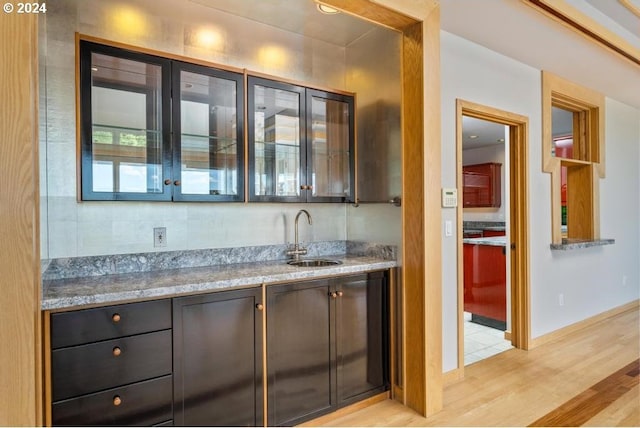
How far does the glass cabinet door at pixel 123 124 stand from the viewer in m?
1.91

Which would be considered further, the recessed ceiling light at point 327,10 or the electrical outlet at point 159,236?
the recessed ceiling light at point 327,10

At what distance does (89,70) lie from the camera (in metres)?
1.91

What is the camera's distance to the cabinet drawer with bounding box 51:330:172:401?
4.94ft

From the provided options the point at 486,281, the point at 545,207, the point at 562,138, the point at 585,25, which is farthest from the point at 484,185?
the point at 585,25

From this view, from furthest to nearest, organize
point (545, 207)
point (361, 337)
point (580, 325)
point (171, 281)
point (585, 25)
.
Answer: point (580, 325) → point (545, 207) → point (585, 25) → point (361, 337) → point (171, 281)

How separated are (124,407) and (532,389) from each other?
103 inches

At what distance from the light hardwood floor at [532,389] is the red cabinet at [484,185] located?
3214 mm

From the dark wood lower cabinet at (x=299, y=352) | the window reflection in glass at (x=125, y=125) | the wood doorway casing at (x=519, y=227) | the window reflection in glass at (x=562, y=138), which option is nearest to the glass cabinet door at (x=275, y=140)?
the window reflection in glass at (x=125, y=125)

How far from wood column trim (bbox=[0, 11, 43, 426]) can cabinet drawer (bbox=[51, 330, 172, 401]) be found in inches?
10.4

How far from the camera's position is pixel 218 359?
6.06 feet

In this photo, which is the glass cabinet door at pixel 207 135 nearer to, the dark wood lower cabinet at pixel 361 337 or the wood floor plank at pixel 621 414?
the dark wood lower cabinet at pixel 361 337

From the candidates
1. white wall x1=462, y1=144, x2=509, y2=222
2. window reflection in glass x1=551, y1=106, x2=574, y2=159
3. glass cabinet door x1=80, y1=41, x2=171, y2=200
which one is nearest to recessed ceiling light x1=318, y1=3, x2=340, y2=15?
glass cabinet door x1=80, y1=41, x2=171, y2=200

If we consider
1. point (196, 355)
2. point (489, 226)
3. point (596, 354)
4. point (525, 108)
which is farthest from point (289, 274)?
point (489, 226)

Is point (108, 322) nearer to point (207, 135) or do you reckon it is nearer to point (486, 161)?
point (207, 135)
